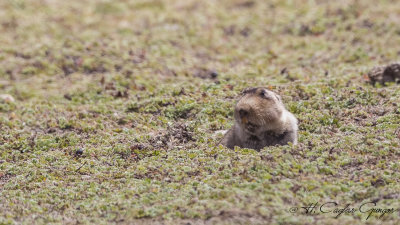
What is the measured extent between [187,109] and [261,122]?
118 inches

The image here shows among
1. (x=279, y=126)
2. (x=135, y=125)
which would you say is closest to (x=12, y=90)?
(x=135, y=125)

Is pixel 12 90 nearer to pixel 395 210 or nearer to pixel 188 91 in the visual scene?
pixel 188 91

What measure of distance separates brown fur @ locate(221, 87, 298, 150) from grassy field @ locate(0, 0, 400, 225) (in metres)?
0.37

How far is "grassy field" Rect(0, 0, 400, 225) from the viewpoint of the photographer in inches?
256

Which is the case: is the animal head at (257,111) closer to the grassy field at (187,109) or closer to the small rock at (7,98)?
the grassy field at (187,109)

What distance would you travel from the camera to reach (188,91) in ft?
37.2

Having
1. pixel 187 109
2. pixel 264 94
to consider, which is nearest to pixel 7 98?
pixel 187 109

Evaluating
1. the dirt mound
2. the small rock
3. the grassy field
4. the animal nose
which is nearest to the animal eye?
the animal nose

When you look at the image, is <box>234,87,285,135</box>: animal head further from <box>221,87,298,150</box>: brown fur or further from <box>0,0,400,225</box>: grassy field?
<box>0,0,400,225</box>: grassy field

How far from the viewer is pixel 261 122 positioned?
7594 mm

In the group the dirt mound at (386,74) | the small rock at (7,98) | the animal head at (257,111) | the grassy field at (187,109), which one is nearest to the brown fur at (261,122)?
the animal head at (257,111)

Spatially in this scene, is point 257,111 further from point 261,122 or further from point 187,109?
point 187,109

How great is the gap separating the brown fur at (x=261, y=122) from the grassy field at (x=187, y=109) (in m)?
0.37

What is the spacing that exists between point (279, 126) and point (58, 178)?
11.0ft
